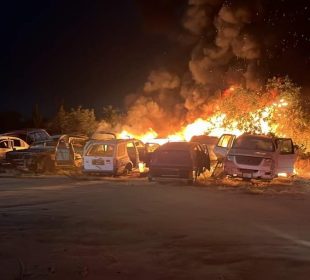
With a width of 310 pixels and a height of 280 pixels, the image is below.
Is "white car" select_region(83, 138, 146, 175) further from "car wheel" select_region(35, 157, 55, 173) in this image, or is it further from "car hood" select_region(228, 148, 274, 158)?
"car hood" select_region(228, 148, 274, 158)

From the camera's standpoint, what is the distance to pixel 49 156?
77.7ft

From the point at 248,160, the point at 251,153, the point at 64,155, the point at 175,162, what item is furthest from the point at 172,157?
the point at 64,155

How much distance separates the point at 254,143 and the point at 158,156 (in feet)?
13.2

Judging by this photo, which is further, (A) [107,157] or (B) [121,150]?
(B) [121,150]

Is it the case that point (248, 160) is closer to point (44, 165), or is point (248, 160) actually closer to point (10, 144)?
point (44, 165)

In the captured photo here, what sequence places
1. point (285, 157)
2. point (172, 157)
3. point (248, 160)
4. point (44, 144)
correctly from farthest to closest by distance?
point (44, 144) < point (285, 157) < point (248, 160) < point (172, 157)

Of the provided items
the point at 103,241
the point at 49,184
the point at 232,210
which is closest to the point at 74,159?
the point at 49,184

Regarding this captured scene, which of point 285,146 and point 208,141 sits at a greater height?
point 208,141

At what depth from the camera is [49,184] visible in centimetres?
1909

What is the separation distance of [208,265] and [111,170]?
13647 mm

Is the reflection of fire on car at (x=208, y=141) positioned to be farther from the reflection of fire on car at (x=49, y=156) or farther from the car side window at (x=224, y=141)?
the reflection of fire on car at (x=49, y=156)

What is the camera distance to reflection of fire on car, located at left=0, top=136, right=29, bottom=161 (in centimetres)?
2491

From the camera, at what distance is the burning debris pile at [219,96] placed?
102ft

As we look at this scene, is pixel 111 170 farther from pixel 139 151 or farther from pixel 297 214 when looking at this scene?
pixel 297 214
